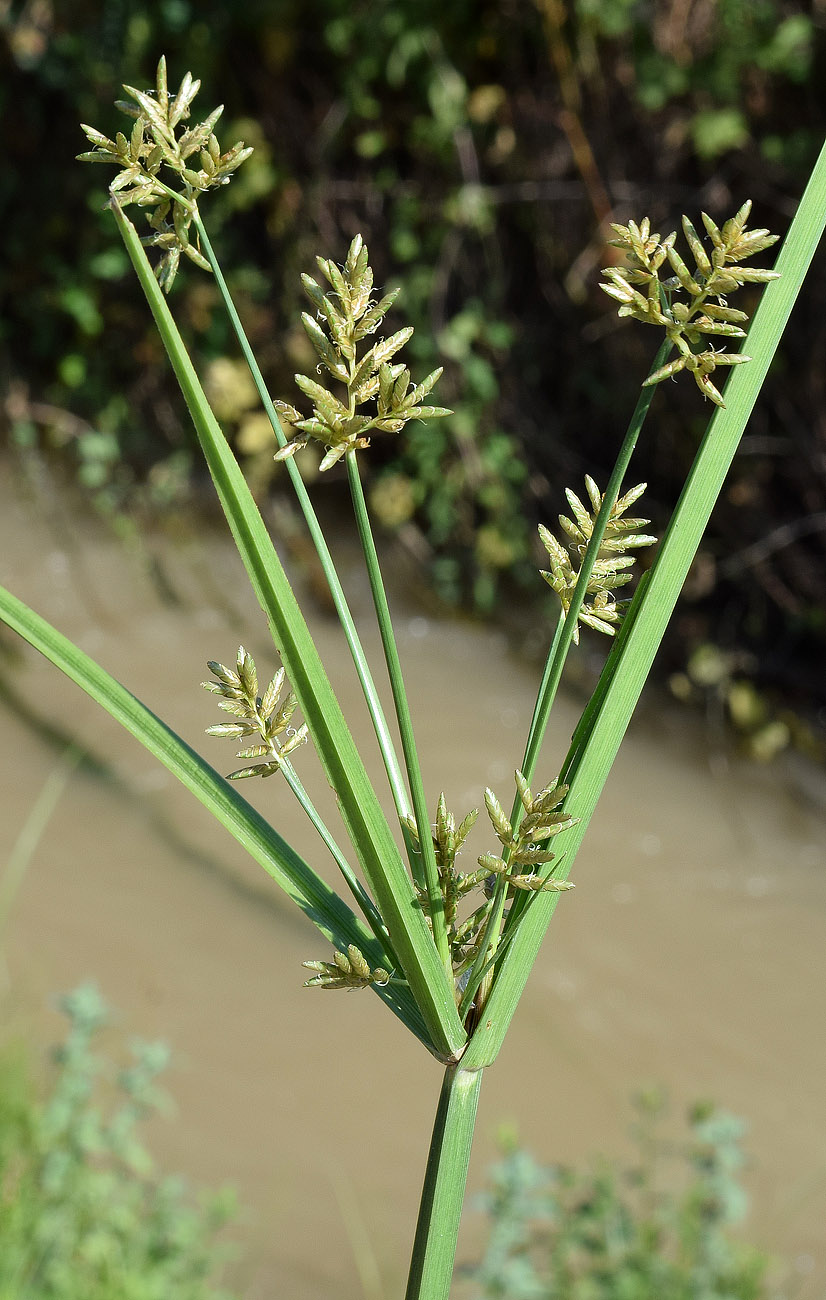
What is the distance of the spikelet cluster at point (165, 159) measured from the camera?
16.8 inches

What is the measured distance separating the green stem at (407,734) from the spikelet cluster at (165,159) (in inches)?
4.5

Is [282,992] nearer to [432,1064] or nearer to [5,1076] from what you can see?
[432,1064]

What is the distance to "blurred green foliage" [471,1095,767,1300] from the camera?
188 centimetres

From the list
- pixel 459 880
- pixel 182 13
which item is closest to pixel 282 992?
pixel 459 880

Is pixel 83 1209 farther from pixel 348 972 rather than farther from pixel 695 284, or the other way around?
pixel 695 284

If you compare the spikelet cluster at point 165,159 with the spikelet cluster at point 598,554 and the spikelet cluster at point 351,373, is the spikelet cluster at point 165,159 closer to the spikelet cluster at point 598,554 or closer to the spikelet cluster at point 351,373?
the spikelet cluster at point 351,373

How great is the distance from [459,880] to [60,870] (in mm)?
3479

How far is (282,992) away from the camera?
344cm

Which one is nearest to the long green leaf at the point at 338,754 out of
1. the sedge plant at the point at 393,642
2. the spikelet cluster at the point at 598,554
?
the sedge plant at the point at 393,642

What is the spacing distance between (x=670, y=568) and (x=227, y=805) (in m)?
0.22

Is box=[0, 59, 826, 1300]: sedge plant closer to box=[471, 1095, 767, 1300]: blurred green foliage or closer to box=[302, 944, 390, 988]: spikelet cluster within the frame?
box=[302, 944, 390, 988]: spikelet cluster

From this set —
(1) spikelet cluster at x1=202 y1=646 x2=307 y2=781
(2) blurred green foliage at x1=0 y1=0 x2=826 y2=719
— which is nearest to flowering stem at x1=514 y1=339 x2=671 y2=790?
(1) spikelet cluster at x1=202 y1=646 x2=307 y2=781

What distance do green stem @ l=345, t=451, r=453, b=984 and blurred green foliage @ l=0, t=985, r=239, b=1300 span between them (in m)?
1.63

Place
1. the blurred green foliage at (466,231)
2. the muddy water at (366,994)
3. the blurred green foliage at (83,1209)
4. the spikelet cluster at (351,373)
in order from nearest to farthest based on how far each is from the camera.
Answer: the spikelet cluster at (351,373)
the blurred green foliage at (83,1209)
the muddy water at (366,994)
the blurred green foliage at (466,231)
